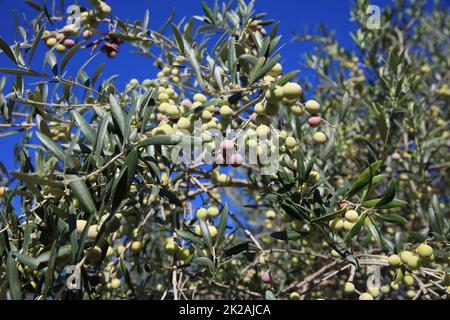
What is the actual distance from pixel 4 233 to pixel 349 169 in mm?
2451

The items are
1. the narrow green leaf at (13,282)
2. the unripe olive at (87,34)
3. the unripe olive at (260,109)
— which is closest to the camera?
the narrow green leaf at (13,282)

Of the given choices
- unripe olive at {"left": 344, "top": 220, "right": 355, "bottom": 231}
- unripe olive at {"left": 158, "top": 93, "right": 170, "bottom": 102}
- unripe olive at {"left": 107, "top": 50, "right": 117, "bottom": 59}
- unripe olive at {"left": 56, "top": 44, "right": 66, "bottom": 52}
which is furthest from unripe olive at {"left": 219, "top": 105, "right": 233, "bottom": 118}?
unripe olive at {"left": 56, "top": 44, "right": 66, "bottom": 52}

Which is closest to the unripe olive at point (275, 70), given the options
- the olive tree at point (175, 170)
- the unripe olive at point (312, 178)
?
the olive tree at point (175, 170)

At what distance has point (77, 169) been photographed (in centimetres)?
106

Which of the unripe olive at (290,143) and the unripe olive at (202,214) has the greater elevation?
the unripe olive at (290,143)

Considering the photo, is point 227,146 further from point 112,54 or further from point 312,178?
point 112,54

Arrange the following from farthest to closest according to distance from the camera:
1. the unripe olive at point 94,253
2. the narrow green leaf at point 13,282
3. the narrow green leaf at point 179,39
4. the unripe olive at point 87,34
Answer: the unripe olive at point 87,34
the narrow green leaf at point 179,39
the unripe olive at point 94,253
the narrow green leaf at point 13,282

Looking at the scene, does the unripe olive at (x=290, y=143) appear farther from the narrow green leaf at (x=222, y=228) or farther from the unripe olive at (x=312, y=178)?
the narrow green leaf at (x=222, y=228)

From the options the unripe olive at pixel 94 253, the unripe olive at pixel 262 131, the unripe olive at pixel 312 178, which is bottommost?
the unripe olive at pixel 94 253

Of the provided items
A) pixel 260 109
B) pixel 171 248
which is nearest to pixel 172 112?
pixel 260 109

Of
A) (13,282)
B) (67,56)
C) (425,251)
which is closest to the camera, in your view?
(13,282)

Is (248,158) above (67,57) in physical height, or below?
below
